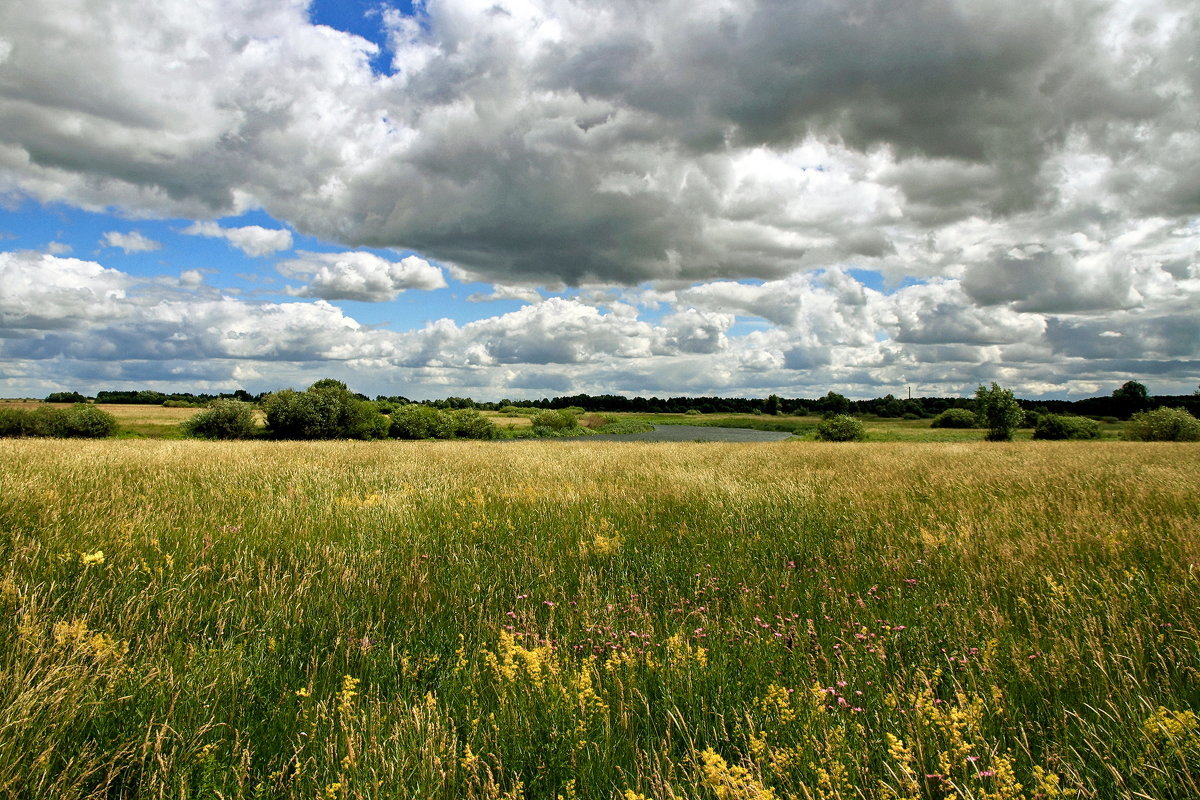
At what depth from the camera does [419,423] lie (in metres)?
67.2

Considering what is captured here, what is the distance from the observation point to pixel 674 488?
9805 mm

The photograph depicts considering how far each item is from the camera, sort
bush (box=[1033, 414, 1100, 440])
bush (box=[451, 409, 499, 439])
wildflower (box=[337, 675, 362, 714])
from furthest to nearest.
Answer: bush (box=[451, 409, 499, 439]), bush (box=[1033, 414, 1100, 440]), wildflower (box=[337, 675, 362, 714])

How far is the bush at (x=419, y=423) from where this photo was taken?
66.7m

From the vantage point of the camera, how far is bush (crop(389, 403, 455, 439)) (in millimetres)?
66688

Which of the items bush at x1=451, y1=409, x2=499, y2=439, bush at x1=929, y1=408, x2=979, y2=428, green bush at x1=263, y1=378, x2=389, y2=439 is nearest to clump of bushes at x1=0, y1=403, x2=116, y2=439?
green bush at x1=263, y1=378, x2=389, y2=439

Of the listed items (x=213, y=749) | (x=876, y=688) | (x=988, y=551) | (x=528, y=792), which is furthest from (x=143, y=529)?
(x=988, y=551)

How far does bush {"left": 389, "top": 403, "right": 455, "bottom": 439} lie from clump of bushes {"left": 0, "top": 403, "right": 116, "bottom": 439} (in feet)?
91.2

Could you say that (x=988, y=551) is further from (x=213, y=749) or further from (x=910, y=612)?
(x=213, y=749)

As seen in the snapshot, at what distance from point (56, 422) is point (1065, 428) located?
10866cm

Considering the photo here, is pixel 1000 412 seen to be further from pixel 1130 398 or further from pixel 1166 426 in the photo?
pixel 1130 398

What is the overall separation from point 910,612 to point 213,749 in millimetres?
4579

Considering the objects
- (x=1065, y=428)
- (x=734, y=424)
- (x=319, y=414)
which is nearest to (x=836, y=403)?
(x=734, y=424)

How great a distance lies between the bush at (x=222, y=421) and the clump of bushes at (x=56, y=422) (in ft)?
26.8

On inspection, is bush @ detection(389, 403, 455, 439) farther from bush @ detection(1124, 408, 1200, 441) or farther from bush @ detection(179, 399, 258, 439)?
bush @ detection(1124, 408, 1200, 441)
